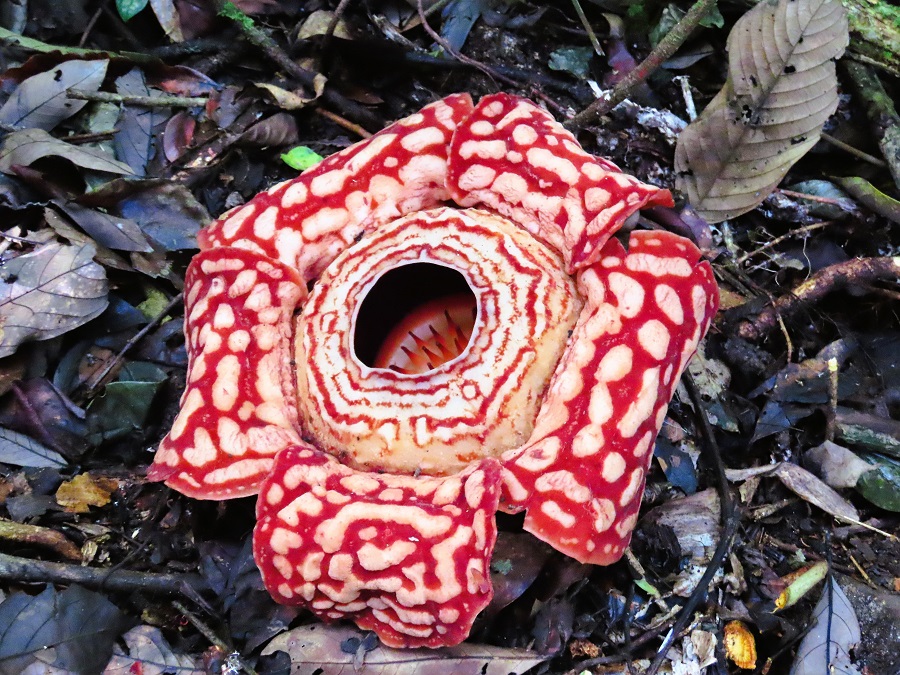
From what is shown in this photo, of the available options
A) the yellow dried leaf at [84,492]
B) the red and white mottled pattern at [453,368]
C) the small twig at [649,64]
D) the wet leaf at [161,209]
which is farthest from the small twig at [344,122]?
the yellow dried leaf at [84,492]

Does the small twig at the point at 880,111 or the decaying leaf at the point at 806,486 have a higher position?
the small twig at the point at 880,111

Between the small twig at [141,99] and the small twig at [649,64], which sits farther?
the small twig at [141,99]

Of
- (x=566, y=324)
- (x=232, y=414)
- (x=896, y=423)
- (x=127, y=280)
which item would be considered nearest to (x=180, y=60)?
(x=127, y=280)

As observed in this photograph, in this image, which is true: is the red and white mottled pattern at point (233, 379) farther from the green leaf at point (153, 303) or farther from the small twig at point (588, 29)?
the small twig at point (588, 29)

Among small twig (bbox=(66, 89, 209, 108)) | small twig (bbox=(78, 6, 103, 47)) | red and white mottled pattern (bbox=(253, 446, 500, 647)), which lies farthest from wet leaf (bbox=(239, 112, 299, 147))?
red and white mottled pattern (bbox=(253, 446, 500, 647))

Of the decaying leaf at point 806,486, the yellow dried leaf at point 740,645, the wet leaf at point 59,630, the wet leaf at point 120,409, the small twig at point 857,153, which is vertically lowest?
the wet leaf at point 59,630

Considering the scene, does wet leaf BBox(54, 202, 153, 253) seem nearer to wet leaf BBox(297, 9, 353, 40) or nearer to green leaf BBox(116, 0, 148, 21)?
green leaf BBox(116, 0, 148, 21)

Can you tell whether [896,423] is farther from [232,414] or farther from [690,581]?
[232,414]
